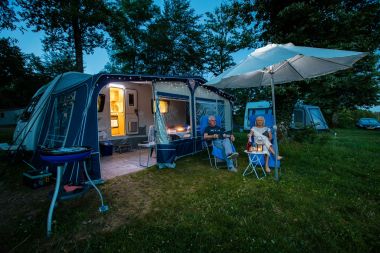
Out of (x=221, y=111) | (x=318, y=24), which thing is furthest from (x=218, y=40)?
(x=318, y=24)

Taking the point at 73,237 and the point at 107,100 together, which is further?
the point at 107,100

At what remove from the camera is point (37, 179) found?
13.5 ft

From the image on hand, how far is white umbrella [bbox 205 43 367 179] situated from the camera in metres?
3.12

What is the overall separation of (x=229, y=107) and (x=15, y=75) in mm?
14673

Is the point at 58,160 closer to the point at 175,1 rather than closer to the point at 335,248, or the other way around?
the point at 335,248

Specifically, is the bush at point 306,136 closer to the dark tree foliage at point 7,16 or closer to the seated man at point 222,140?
the seated man at point 222,140

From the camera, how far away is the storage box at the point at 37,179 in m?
4.09

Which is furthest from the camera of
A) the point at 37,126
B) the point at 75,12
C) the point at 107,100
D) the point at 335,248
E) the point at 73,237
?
the point at 75,12

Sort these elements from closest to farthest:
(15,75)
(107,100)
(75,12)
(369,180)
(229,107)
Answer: (369,180), (107,100), (229,107), (75,12), (15,75)

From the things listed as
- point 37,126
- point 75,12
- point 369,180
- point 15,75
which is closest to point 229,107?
point 369,180

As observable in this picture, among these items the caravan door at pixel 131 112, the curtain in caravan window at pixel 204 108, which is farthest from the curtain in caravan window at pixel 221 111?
the caravan door at pixel 131 112

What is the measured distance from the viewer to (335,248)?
2049 millimetres

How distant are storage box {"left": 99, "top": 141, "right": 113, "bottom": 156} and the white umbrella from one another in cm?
465

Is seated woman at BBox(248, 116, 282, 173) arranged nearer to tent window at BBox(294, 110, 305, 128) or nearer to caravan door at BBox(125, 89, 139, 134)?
caravan door at BBox(125, 89, 139, 134)
